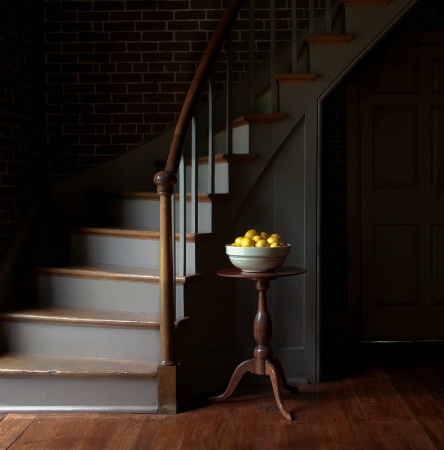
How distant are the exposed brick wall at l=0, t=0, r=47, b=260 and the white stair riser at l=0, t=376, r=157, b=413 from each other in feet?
2.85

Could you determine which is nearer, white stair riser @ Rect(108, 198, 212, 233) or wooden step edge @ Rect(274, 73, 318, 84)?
wooden step edge @ Rect(274, 73, 318, 84)

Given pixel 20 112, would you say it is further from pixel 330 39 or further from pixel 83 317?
pixel 330 39

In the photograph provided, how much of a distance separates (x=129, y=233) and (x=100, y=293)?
375 millimetres

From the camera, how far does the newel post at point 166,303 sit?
3.51m

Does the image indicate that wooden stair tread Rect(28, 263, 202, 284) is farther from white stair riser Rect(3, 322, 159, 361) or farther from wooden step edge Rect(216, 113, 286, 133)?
wooden step edge Rect(216, 113, 286, 133)

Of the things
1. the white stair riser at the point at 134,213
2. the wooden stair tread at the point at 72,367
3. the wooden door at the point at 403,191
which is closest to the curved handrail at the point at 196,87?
the white stair riser at the point at 134,213

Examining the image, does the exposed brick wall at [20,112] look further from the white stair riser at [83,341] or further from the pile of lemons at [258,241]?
the pile of lemons at [258,241]

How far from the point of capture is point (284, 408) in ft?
11.5

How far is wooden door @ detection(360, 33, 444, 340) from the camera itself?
5.07m

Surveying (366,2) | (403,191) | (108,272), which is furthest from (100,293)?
(403,191)

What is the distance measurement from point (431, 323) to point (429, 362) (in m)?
0.71

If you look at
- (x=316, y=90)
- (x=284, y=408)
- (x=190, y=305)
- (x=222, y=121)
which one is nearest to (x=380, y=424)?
(x=284, y=408)

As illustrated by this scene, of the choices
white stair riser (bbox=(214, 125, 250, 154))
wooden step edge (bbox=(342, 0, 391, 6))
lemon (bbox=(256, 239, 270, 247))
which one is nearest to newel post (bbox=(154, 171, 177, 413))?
lemon (bbox=(256, 239, 270, 247))

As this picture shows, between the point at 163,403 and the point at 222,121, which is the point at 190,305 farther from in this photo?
the point at 222,121
